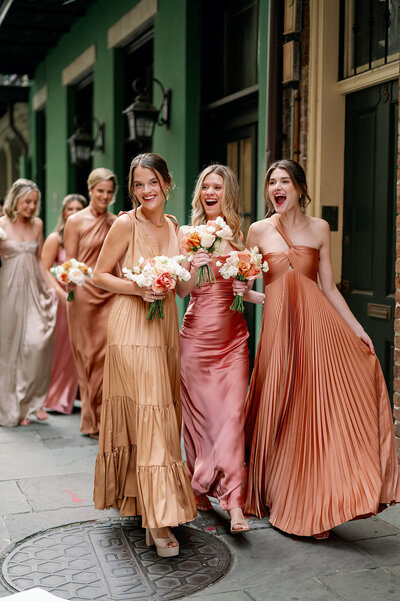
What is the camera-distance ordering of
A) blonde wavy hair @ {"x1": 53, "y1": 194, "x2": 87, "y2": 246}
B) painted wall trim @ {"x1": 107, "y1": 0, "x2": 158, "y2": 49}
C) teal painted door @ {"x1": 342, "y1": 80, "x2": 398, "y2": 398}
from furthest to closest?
1. painted wall trim @ {"x1": 107, "y1": 0, "x2": 158, "y2": 49}
2. blonde wavy hair @ {"x1": 53, "y1": 194, "x2": 87, "y2": 246}
3. teal painted door @ {"x1": 342, "y1": 80, "x2": 398, "y2": 398}

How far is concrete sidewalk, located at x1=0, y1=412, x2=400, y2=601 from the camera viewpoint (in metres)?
3.42

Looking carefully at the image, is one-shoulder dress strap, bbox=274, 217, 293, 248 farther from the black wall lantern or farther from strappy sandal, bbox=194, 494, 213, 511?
the black wall lantern

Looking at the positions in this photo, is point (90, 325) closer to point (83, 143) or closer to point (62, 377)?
point (62, 377)

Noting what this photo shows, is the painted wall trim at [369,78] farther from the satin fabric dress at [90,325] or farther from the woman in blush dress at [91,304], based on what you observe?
the satin fabric dress at [90,325]

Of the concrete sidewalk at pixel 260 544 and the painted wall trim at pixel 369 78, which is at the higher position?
the painted wall trim at pixel 369 78

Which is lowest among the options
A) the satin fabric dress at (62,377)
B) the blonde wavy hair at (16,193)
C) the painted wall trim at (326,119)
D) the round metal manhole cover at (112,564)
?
the round metal manhole cover at (112,564)

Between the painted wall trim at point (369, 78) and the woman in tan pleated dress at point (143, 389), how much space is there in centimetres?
223

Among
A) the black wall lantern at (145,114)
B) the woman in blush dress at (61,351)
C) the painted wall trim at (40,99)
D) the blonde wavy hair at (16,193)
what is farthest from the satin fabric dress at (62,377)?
the painted wall trim at (40,99)

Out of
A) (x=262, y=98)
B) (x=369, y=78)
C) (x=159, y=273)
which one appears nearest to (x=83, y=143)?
(x=262, y=98)

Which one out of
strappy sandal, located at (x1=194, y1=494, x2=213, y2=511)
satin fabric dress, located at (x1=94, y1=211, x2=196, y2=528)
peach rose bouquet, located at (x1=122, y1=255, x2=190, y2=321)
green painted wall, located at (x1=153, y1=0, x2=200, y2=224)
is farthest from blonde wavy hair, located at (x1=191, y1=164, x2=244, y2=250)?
green painted wall, located at (x1=153, y1=0, x2=200, y2=224)

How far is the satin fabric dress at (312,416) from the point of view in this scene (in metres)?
4.05

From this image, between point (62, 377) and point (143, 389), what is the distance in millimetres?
3889

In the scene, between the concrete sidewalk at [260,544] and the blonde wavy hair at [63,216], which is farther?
the blonde wavy hair at [63,216]

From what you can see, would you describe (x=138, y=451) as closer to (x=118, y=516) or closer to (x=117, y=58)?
(x=118, y=516)
